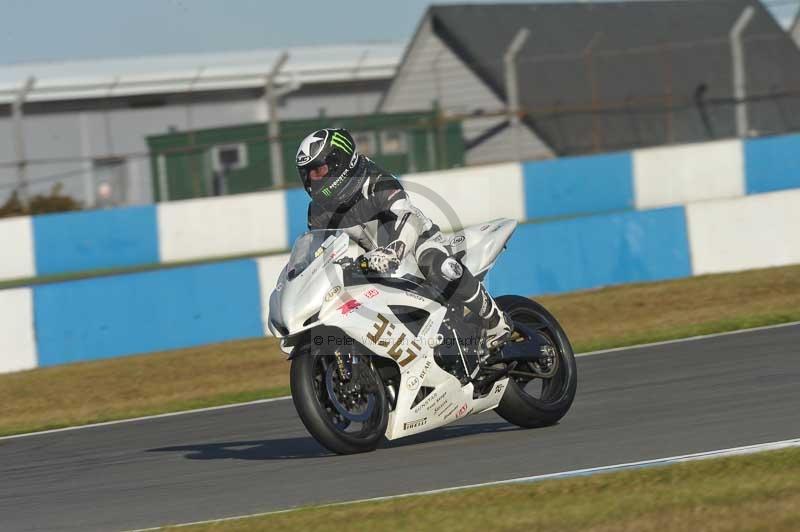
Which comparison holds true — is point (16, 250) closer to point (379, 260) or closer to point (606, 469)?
point (379, 260)

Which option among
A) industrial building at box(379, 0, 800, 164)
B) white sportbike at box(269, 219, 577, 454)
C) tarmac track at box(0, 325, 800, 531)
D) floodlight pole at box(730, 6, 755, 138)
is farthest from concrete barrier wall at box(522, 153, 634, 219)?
white sportbike at box(269, 219, 577, 454)

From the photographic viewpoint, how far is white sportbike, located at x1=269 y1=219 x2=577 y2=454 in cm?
625

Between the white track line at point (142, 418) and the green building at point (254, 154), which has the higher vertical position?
the green building at point (254, 154)

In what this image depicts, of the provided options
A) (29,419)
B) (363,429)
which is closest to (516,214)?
(29,419)

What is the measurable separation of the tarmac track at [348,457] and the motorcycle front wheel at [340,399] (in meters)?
0.16

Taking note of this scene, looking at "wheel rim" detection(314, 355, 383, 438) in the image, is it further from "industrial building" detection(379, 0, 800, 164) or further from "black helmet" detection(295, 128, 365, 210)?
"industrial building" detection(379, 0, 800, 164)

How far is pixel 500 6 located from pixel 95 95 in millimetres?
11071

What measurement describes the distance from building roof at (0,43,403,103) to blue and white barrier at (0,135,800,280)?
1075cm

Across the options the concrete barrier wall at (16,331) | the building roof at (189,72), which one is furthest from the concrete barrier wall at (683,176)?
the building roof at (189,72)

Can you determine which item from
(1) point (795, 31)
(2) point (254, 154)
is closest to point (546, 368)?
(2) point (254, 154)

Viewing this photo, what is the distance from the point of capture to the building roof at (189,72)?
Result: 32.9 meters

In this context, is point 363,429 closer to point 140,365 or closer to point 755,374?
point 755,374

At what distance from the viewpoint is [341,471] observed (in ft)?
20.9

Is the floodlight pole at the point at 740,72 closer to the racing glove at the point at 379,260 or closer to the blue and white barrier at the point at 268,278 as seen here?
the blue and white barrier at the point at 268,278
